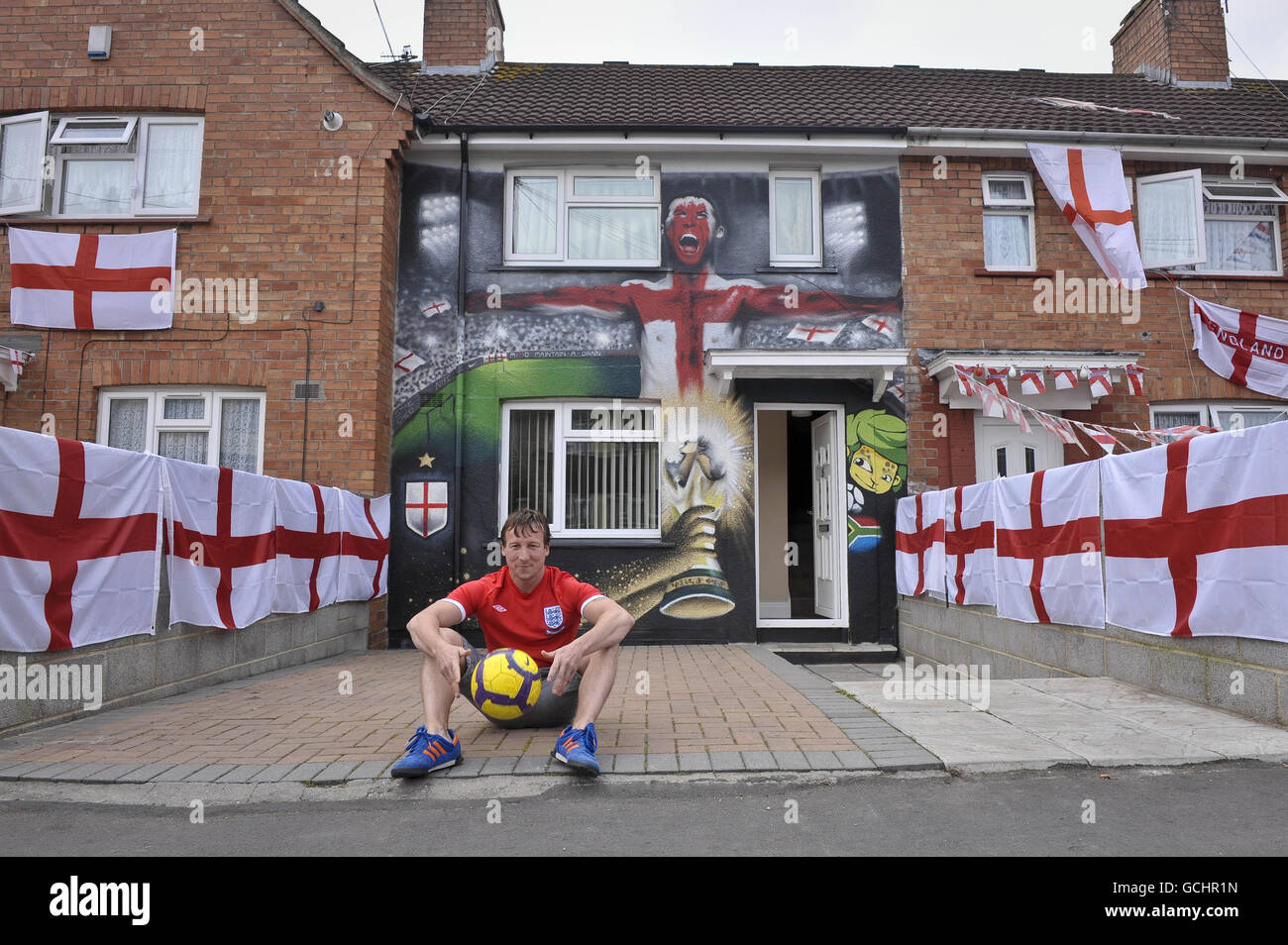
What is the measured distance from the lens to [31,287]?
34.6 feet

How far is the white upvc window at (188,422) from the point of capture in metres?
10.6

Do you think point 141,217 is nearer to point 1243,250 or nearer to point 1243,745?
point 1243,745

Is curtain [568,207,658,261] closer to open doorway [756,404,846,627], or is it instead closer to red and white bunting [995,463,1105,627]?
open doorway [756,404,846,627]

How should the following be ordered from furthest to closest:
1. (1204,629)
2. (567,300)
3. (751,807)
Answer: (567,300) < (1204,629) < (751,807)

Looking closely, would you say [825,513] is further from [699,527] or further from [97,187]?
[97,187]

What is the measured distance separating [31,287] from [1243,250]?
47.6 ft

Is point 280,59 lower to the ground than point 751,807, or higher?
higher

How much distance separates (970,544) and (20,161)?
11412 millimetres

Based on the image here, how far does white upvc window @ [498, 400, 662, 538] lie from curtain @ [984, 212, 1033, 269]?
4621mm

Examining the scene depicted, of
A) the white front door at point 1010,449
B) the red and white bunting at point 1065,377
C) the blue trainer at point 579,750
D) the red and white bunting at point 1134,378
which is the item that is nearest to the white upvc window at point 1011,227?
the red and white bunting at point 1065,377

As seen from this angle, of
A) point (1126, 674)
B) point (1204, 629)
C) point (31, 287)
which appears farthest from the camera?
point (31, 287)

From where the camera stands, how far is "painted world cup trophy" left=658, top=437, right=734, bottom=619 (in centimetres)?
1093

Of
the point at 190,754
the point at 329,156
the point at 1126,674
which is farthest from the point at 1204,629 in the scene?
the point at 329,156
